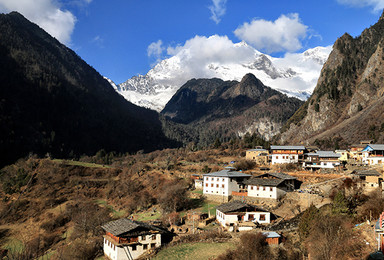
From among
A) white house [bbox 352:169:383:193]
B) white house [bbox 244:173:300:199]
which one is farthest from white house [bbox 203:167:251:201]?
white house [bbox 352:169:383:193]

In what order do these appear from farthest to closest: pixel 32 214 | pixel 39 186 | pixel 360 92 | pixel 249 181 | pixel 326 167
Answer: pixel 360 92 < pixel 39 186 < pixel 326 167 < pixel 32 214 < pixel 249 181

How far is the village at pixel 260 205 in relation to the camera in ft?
136

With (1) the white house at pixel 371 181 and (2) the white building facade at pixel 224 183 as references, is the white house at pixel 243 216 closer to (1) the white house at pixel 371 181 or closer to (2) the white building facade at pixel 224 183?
(2) the white building facade at pixel 224 183

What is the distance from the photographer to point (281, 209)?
5097cm

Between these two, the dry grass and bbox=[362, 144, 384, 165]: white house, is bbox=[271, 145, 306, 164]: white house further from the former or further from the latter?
the dry grass

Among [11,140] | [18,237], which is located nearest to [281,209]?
[18,237]

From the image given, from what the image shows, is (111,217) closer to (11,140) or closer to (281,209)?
(281,209)

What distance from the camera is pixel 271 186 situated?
182 feet

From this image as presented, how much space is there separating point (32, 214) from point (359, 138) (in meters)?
116

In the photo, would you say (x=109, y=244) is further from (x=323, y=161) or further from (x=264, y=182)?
(x=323, y=161)

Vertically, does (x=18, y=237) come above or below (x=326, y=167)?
below

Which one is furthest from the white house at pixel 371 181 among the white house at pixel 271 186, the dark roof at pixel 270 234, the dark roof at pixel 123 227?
the dark roof at pixel 123 227

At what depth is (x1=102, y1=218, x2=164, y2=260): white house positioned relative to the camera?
136 ft

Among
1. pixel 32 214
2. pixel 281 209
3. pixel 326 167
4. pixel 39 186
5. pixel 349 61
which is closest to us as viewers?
pixel 281 209
